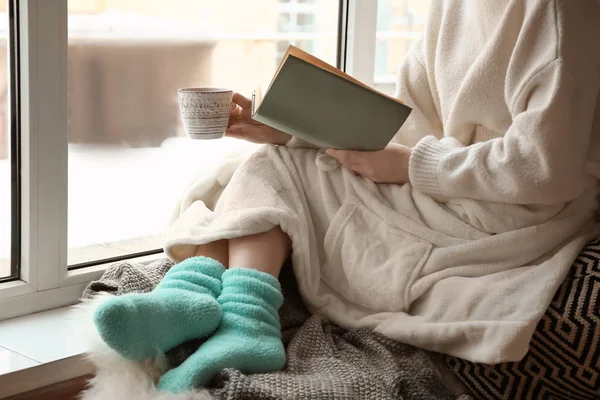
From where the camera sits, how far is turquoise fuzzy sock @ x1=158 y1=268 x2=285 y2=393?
3.50 feet

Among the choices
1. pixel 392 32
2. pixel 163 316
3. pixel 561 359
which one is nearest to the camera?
pixel 163 316

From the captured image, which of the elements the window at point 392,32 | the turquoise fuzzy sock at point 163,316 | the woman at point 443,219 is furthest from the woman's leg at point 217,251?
the window at point 392,32

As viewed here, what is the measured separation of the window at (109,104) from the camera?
138 centimetres

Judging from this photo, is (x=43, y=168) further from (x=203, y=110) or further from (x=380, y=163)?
(x=380, y=163)

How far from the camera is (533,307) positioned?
1.20 meters

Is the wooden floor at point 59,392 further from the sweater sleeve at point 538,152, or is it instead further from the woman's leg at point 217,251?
the sweater sleeve at point 538,152

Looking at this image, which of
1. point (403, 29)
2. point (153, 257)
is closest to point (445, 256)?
point (153, 257)

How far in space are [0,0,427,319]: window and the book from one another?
0.97 feet

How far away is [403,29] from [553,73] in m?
0.88

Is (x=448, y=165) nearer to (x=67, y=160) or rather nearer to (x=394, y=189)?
(x=394, y=189)

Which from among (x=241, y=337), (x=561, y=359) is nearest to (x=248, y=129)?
(x=241, y=337)

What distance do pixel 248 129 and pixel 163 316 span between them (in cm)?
51

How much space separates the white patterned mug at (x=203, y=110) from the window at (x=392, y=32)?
75cm

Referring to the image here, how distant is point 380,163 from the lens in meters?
1.38
